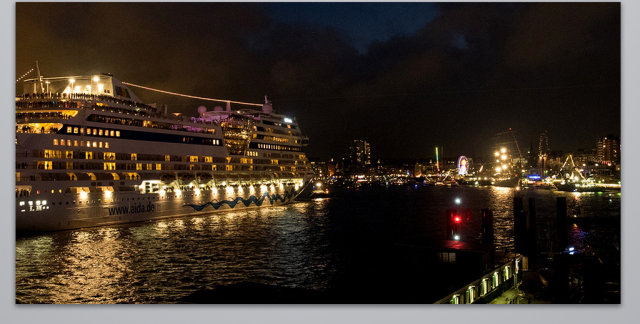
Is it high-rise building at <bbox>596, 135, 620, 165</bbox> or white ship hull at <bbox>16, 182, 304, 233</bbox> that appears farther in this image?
white ship hull at <bbox>16, 182, 304, 233</bbox>

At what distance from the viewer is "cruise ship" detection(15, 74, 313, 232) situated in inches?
813

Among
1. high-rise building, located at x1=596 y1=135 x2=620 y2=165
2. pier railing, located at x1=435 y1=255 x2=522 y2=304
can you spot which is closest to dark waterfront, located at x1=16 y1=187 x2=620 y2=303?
pier railing, located at x1=435 y1=255 x2=522 y2=304

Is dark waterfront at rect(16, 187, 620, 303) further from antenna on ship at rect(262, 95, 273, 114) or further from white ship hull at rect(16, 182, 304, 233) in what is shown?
antenna on ship at rect(262, 95, 273, 114)

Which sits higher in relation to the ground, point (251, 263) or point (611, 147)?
point (611, 147)

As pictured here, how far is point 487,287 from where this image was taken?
28.9 feet

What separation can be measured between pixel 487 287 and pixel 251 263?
7.24m

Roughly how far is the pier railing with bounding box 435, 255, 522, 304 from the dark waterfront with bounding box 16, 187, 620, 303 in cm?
113

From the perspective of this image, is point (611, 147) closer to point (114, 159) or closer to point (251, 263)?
point (251, 263)

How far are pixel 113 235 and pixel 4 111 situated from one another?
12.3 metres

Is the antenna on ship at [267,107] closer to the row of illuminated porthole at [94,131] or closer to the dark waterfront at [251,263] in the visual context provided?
the row of illuminated porthole at [94,131]

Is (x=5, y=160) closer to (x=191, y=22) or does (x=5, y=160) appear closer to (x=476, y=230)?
(x=191, y=22)

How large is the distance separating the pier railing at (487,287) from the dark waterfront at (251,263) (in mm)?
1134

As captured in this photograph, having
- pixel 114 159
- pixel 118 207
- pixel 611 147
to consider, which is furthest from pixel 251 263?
pixel 114 159

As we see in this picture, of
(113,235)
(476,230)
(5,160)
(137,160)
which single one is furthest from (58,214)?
(476,230)
